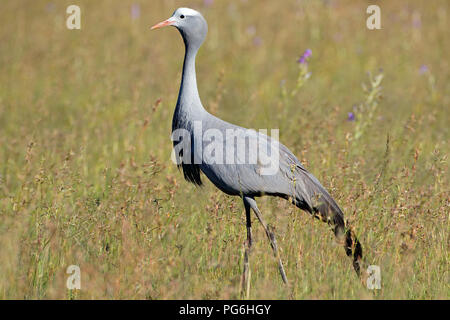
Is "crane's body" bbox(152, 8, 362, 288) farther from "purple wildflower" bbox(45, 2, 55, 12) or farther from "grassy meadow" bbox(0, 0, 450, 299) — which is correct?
"purple wildflower" bbox(45, 2, 55, 12)

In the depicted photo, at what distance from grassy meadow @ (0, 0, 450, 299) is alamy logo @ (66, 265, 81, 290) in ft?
0.09

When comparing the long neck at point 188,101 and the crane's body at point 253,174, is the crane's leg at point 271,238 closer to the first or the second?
the crane's body at point 253,174

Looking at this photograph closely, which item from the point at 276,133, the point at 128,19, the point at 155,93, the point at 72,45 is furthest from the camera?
the point at 128,19

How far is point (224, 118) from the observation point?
7078mm

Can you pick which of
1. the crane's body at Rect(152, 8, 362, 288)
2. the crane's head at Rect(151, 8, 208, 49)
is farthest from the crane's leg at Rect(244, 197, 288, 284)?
the crane's head at Rect(151, 8, 208, 49)

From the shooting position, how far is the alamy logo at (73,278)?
10.6 ft

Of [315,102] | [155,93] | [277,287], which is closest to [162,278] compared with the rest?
[277,287]

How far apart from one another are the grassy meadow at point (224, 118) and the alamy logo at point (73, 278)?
0.09 feet

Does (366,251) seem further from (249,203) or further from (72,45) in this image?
(72,45)

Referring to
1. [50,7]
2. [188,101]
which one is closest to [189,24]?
[188,101]

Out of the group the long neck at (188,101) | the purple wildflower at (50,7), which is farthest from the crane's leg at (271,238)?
the purple wildflower at (50,7)

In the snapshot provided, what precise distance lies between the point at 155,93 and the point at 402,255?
4.45 meters

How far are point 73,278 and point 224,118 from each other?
4035 millimetres

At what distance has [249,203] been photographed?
399 cm
